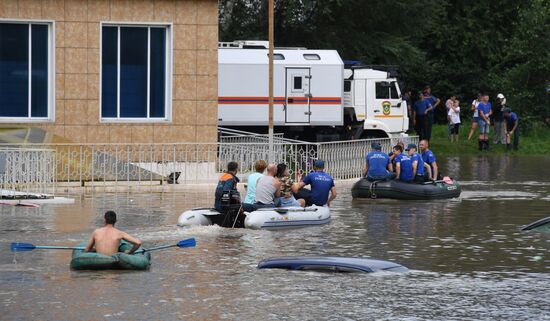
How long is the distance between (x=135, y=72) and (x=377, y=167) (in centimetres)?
742

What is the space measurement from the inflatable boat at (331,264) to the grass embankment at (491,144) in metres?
29.1

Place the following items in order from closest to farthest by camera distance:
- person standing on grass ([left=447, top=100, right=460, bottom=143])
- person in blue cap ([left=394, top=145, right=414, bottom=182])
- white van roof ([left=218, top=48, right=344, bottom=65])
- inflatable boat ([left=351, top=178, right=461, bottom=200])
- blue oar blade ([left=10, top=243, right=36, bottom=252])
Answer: blue oar blade ([left=10, top=243, right=36, bottom=252]) → inflatable boat ([left=351, top=178, right=461, bottom=200]) → person in blue cap ([left=394, top=145, right=414, bottom=182]) → white van roof ([left=218, top=48, right=344, bottom=65]) → person standing on grass ([left=447, top=100, right=460, bottom=143])

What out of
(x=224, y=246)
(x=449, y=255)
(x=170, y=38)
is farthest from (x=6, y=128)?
(x=449, y=255)

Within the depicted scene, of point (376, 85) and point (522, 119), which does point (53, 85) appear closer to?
point (376, 85)

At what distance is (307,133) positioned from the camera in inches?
1742

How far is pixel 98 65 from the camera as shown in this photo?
34.2 meters

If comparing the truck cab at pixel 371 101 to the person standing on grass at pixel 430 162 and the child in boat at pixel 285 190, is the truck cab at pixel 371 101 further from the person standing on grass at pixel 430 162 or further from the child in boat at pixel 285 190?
the child in boat at pixel 285 190

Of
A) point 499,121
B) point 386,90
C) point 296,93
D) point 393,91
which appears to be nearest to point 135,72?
point 296,93

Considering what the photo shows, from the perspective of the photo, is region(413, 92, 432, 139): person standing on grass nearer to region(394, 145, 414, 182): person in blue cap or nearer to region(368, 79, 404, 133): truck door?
region(368, 79, 404, 133): truck door

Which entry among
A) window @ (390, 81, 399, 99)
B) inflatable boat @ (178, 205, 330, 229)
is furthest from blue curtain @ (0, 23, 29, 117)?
window @ (390, 81, 399, 99)

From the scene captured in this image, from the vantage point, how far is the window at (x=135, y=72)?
34.4 metres

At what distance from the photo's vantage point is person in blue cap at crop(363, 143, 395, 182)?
1221 inches

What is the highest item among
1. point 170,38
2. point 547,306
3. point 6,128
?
point 170,38

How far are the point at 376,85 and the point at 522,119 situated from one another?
29.4 ft
